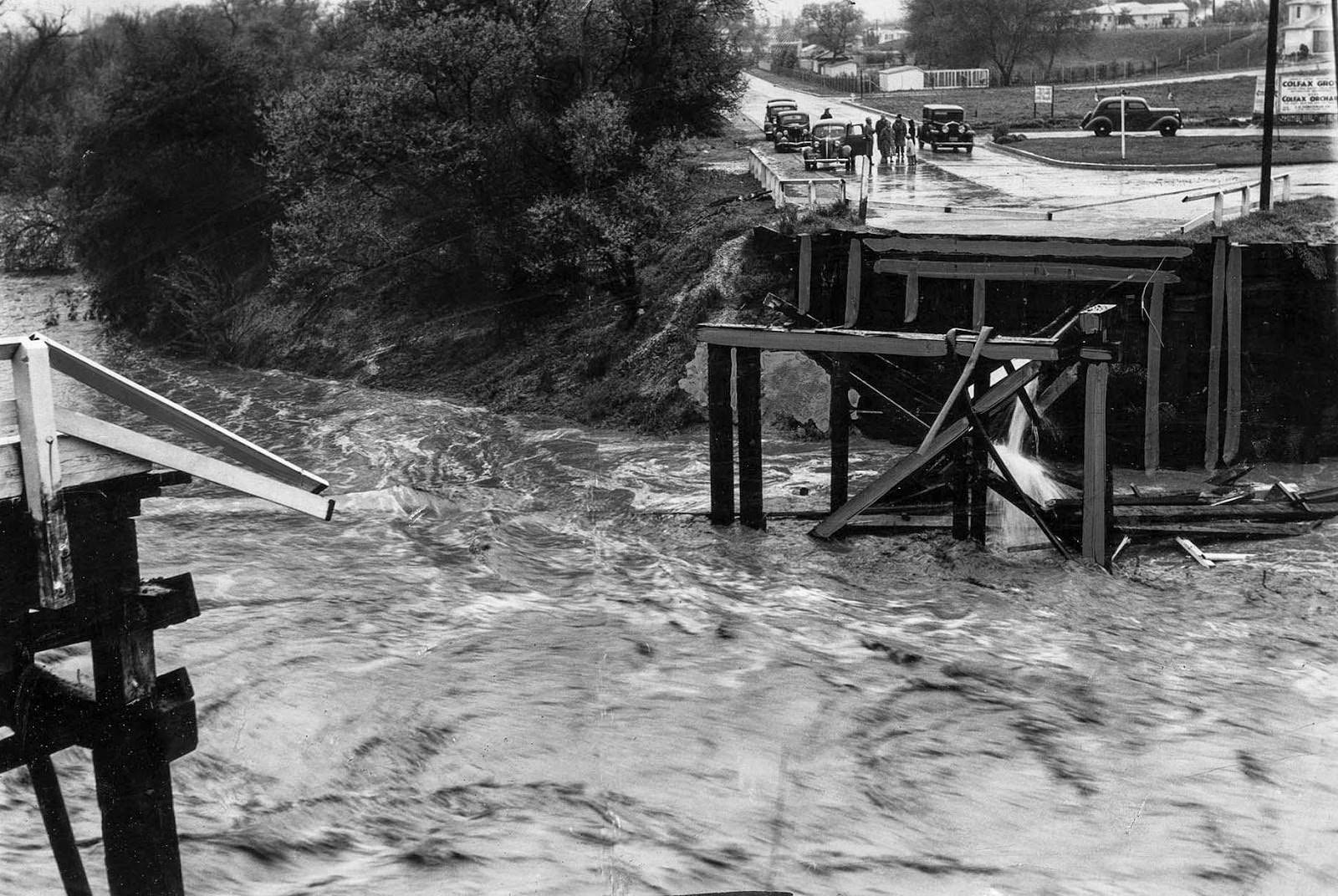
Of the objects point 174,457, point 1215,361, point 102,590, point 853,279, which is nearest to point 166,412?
point 174,457

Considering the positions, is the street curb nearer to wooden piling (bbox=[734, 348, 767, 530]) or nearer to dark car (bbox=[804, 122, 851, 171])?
dark car (bbox=[804, 122, 851, 171])

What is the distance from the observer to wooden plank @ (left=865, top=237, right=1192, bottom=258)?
18.8 m

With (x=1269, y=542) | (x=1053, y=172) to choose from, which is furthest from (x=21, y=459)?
(x=1053, y=172)

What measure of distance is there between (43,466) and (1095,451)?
35.8 feet

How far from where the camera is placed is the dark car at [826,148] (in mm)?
34781

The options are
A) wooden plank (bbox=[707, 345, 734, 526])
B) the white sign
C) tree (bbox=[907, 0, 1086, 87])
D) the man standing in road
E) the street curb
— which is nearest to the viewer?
wooden plank (bbox=[707, 345, 734, 526])

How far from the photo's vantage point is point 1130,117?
1599 inches

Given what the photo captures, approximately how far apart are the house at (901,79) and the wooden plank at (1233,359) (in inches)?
1704

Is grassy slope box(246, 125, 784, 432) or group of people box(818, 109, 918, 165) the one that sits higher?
group of people box(818, 109, 918, 165)

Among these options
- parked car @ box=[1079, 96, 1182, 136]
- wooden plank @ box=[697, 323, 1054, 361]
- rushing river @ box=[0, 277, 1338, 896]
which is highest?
parked car @ box=[1079, 96, 1182, 136]

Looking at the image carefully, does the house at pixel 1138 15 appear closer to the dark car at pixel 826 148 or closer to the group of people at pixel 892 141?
the group of people at pixel 892 141

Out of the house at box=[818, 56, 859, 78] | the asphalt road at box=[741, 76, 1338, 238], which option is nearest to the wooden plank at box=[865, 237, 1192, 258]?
the asphalt road at box=[741, 76, 1338, 238]

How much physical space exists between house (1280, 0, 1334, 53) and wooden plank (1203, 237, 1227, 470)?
18.0 ft

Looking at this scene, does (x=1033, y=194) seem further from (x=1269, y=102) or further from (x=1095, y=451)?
(x=1095, y=451)
